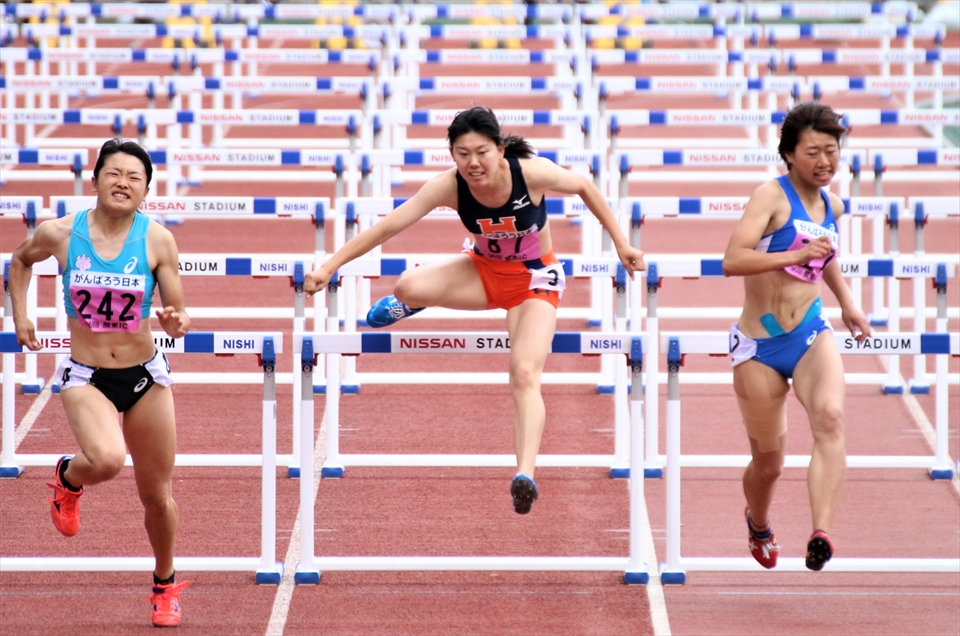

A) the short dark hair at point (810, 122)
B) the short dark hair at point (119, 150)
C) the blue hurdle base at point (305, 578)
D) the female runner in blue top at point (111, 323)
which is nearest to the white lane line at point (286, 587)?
the blue hurdle base at point (305, 578)

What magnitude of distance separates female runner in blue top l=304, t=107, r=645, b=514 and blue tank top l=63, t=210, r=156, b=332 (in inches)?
25.7

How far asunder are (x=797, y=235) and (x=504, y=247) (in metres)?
1.18

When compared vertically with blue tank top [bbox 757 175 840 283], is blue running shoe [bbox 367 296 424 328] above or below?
below

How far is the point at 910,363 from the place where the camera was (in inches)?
375

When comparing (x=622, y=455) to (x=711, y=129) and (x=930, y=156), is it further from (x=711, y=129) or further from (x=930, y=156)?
(x=711, y=129)

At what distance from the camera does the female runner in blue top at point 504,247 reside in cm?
559

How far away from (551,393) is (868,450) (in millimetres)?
1916

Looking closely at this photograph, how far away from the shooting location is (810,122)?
211 inches

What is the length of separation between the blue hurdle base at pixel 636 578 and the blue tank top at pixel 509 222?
4.88 ft

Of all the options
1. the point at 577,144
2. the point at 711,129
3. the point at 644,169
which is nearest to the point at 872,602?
the point at 577,144

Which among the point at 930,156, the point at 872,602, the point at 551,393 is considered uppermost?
the point at 930,156

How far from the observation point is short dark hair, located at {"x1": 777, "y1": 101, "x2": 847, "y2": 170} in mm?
5336

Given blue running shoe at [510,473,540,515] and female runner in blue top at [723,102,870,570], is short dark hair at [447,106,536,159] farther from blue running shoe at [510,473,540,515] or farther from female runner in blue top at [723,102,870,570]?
blue running shoe at [510,473,540,515]

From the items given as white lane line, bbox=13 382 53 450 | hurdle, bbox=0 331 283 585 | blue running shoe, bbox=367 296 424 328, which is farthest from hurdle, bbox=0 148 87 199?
blue running shoe, bbox=367 296 424 328
